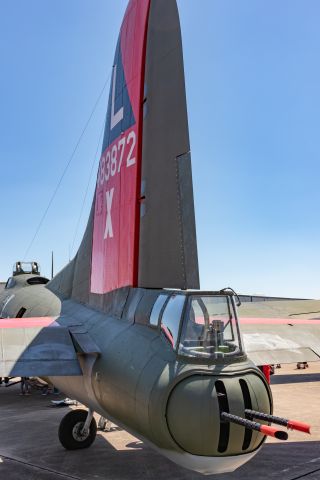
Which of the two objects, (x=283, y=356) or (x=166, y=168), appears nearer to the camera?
(x=166, y=168)

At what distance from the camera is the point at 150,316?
22.5 ft

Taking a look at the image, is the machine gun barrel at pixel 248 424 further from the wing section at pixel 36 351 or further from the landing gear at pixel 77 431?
the landing gear at pixel 77 431

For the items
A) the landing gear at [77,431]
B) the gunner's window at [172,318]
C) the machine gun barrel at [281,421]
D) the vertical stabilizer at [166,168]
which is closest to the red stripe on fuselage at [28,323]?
the landing gear at [77,431]

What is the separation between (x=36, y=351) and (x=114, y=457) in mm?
3086

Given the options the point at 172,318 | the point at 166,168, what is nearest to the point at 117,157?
the point at 166,168

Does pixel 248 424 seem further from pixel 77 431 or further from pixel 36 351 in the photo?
pixel 77 431

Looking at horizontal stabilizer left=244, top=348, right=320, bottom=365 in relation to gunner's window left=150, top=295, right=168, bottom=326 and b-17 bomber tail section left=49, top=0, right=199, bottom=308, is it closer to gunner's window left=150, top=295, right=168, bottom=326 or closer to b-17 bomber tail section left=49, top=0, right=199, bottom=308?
b-17 bomber tail section left=49, top=0, right=199, bottom=308

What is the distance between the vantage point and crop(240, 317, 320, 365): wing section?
8.89 m

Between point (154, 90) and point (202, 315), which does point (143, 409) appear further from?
point (154, 90)

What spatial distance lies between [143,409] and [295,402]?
11116 millimetres

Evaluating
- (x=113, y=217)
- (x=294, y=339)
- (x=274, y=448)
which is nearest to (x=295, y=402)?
(x=274, y=448)

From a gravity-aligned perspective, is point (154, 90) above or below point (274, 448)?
above

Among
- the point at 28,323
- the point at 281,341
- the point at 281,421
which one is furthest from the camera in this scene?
the point at 281,341

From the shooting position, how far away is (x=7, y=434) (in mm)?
11977
